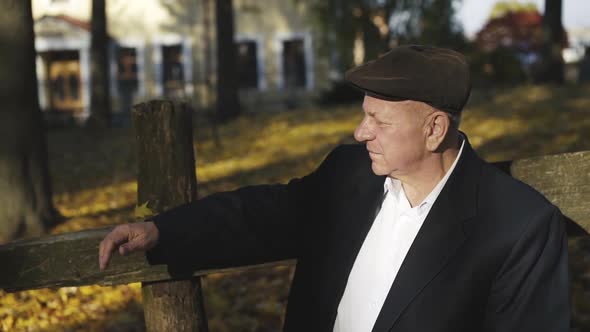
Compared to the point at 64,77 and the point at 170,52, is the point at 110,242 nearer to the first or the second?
the point at 170,52

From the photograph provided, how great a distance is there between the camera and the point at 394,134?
247cm

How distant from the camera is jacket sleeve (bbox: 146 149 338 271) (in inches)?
106

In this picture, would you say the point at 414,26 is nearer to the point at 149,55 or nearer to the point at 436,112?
the point at 149,55

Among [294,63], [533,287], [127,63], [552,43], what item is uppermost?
[552,43]

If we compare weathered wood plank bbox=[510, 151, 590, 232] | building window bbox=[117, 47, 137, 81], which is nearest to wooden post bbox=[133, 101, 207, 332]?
weathered wood plank bbox=[510, 151, 590, 232]

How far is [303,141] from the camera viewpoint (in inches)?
522

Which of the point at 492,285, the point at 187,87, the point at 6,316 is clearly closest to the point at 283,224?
the point at 492,285

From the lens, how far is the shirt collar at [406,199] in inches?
101

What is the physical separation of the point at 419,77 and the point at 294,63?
32.4m

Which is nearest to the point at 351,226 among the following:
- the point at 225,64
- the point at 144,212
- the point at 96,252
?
the point at 144,212

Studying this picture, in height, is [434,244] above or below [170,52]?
below

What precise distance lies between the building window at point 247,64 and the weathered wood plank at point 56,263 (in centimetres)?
3136

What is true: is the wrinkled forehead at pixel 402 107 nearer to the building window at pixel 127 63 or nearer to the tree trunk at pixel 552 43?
the tree trunk at pixel 552 43

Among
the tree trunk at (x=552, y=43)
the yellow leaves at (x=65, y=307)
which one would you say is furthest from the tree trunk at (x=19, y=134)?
the tree trunk at (x=552, y=43)
